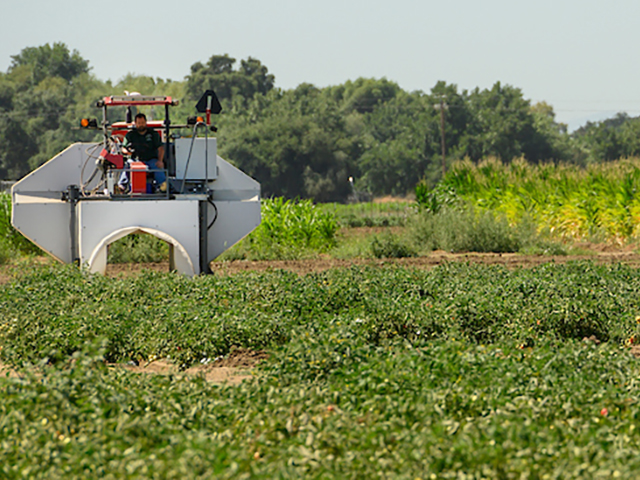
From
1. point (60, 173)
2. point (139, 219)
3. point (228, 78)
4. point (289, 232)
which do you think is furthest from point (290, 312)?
point (228, 78)

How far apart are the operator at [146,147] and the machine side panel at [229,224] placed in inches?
37.9

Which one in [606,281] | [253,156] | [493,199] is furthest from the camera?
[253,156]

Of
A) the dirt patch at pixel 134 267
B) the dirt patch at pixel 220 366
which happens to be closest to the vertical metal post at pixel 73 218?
the dirt patch at pixel 134 267

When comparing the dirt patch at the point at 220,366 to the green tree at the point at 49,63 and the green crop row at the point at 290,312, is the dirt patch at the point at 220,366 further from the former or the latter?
A: the green tree at the point at 49,63

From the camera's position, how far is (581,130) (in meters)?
134

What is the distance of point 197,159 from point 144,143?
2.74ft

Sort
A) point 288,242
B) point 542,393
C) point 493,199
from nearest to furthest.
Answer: point 542,393 → point 288,242 → point 493,199

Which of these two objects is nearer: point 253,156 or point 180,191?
point 180,191

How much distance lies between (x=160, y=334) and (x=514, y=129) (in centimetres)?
6422

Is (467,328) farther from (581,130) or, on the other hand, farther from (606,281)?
(581,130)

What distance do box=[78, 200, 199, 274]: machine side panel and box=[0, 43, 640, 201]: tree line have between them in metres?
47.5

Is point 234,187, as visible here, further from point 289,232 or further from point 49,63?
point 49,63

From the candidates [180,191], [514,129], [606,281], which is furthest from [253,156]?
[606,281]

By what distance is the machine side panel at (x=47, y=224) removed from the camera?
11.9 metres
